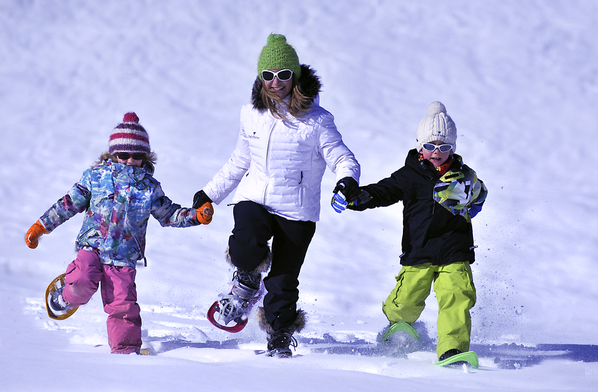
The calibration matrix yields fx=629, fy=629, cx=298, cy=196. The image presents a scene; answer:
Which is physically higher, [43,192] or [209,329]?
[43,192]

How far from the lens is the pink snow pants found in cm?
372

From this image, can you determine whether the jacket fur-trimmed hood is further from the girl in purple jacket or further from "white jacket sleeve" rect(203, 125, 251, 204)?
the girl in purple jacket

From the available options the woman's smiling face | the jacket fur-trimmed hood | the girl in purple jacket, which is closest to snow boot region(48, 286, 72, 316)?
the girl in purple jacket

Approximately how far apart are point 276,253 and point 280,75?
1072mm

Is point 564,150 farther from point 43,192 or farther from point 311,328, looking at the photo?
point 43,192

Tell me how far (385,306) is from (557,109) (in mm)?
9661

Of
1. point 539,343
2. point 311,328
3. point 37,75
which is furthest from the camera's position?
point 37,75

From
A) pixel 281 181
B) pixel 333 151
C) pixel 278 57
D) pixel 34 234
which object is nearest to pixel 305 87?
pixel 278 57

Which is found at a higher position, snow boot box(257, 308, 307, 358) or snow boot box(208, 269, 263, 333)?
snow boot box(208, 269, 263, 333)

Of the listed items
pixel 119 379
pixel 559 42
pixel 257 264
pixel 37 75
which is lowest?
pixel 119 379

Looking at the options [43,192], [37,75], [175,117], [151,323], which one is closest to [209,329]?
[151,323]

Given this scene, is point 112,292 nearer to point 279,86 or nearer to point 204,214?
point 204,214

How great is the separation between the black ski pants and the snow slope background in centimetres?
34

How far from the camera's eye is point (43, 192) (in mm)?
8680
